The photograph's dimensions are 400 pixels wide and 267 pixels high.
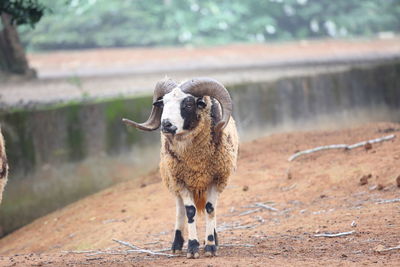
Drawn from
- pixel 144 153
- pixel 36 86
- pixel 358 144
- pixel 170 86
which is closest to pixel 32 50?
pixel 36 86

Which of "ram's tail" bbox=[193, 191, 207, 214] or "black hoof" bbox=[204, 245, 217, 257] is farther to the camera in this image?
"ram's tail" bbox=[193, 191, 207, 214]

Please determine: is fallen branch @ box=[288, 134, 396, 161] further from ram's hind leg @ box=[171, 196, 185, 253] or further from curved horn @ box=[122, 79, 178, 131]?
curved horn @ box=[122, 79, 178, 131]

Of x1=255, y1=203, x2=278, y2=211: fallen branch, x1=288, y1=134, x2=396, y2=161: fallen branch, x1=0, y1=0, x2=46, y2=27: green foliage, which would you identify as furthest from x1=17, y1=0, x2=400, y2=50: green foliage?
x1=255, y1=203, x2=278, y2=211: fallen branch

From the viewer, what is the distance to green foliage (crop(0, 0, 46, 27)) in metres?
11.8

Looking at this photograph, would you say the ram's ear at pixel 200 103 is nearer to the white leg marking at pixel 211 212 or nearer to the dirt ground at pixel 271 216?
the white leg marking at pixel 211 212

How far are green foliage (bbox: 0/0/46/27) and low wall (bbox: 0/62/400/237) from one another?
3.55m

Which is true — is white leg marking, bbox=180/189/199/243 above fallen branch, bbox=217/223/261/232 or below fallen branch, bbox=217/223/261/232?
above

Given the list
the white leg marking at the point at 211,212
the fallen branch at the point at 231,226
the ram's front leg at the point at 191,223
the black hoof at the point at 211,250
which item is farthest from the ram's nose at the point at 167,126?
the fallen branch at the point at 231,226

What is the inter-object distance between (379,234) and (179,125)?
3.03 meters

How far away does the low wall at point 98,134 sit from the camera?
597 inches

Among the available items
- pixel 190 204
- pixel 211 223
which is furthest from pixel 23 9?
pixel 211 223

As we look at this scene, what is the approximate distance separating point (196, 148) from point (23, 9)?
4130mm

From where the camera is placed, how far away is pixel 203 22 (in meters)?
36.6

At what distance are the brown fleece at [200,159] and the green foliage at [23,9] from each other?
354 centimetres
